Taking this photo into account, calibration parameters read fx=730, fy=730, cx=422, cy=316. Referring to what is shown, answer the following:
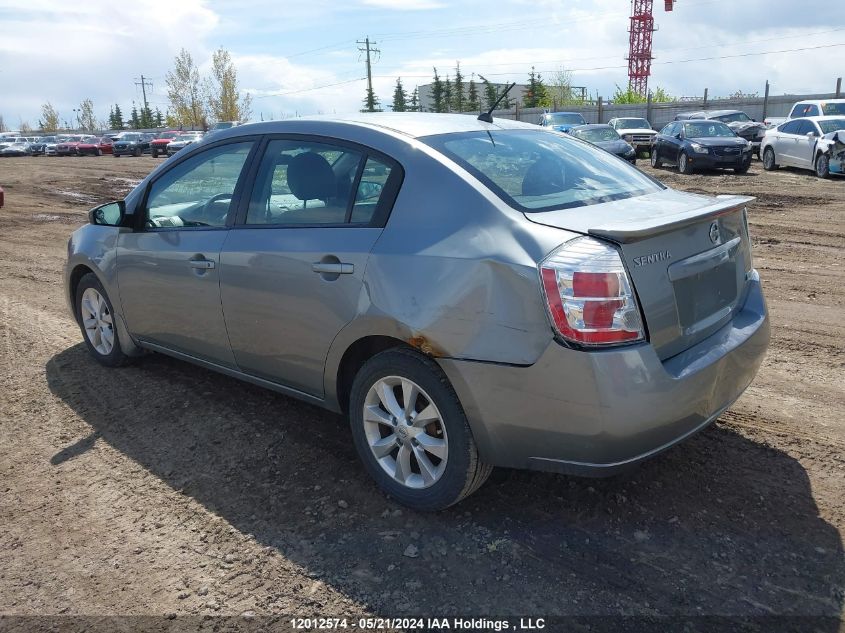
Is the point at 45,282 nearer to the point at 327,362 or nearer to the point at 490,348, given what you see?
the point at 327,362

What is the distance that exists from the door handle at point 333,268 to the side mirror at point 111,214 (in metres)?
2.02

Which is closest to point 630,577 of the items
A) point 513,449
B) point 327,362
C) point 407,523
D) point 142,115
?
point 513,449

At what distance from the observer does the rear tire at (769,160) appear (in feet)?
67.1

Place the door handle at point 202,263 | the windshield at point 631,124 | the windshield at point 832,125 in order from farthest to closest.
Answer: the windshield at point 631,124 < the windshield at point 832,125 < the door handle at point 202,263

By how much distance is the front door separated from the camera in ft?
13.5

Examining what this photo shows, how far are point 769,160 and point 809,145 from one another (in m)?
2.05

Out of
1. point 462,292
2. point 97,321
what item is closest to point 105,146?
point 97,321

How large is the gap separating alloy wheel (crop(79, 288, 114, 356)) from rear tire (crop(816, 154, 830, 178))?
17.7 metres

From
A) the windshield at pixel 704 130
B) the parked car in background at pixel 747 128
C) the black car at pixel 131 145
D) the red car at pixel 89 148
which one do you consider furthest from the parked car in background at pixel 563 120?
the red car at pixel 89 148

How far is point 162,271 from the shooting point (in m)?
4.43

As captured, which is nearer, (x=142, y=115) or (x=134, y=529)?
(x=134, y=529)

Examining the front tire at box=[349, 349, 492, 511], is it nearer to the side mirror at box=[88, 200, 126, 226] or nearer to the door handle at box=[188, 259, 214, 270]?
the door handle at box=[188, 259, 214, 270]

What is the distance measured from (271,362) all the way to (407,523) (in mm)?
1171

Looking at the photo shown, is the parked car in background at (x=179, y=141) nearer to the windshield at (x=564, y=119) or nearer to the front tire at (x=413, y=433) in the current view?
the windshield at (x=564, y=119)
